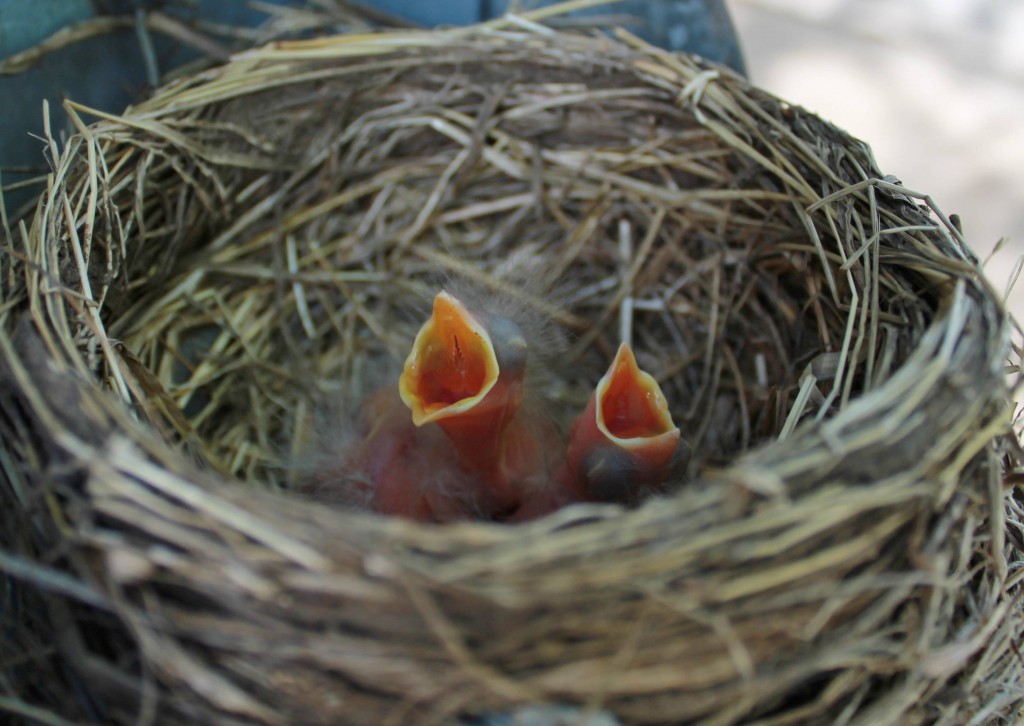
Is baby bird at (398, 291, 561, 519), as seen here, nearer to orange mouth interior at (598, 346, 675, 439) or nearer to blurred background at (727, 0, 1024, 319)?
orange mouth interior at (598, 346, 675, 439)

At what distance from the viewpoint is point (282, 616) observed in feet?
2.14

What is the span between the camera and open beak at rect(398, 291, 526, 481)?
3.43 feet

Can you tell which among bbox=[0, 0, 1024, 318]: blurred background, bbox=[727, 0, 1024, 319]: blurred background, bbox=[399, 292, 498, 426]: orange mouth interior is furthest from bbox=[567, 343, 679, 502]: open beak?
bbox=[727, 0, 1024, 319]: blurred background

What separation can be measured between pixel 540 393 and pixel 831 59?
1.73m

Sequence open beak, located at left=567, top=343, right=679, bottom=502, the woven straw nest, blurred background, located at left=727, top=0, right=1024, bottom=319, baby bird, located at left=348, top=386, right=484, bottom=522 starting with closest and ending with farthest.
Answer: the woven straw nest
open beak, located at left=567, top=343, right=679, bottom=502
baby bird, located at left=348, top=386, right=484, bottom=522
blurred background, located at left=727, top=0, right=1024, bottom=319

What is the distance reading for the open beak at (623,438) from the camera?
102cm

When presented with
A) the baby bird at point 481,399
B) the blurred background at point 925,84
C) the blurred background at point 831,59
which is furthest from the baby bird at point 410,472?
the blurred background at point 925,84

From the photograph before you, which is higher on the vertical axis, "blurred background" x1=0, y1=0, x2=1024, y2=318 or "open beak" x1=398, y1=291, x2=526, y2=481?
"blurred background" x1=0, y1=0, x2=1024, y2=318

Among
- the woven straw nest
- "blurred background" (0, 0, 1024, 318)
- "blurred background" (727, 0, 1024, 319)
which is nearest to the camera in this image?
A: the woven straw nest

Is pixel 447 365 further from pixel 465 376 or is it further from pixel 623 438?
pixel 623 438

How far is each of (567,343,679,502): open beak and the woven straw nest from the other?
0.09 meters

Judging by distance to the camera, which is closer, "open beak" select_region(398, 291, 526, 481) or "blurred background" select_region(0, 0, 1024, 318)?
"open beak" select_region(398, 291, 526, 481)

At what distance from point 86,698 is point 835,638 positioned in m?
0.60

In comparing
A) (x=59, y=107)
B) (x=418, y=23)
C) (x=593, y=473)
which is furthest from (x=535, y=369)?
(x=59, y=107)
